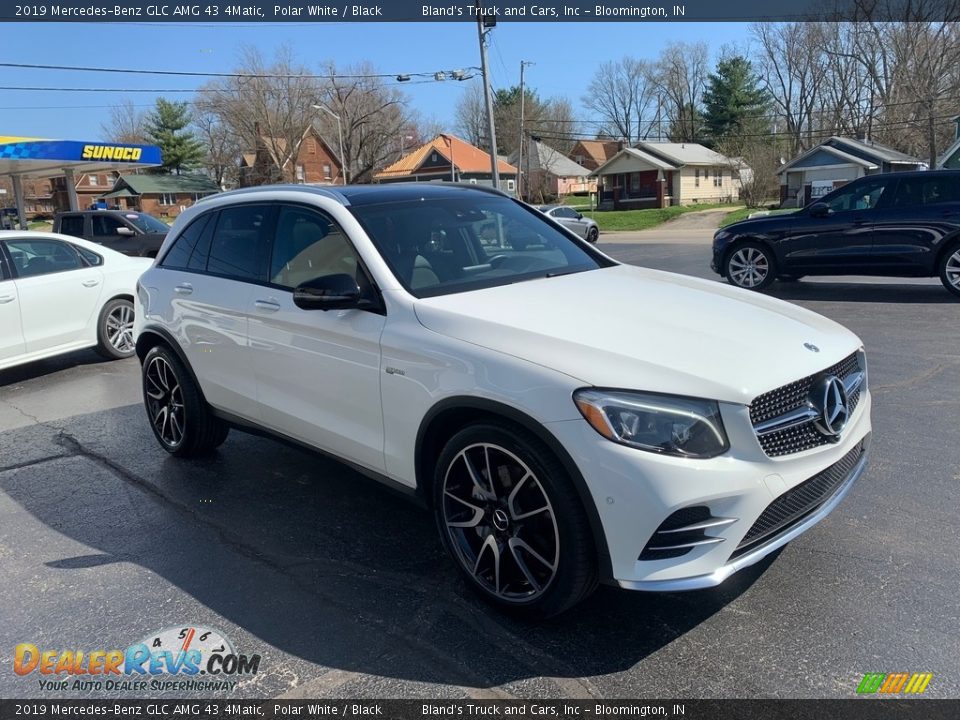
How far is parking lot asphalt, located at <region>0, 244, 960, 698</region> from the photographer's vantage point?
9.16 feet

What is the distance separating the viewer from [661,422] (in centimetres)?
265

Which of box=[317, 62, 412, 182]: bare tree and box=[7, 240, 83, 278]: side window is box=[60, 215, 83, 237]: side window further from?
box=[317, 62, 412, 182]: bare tree

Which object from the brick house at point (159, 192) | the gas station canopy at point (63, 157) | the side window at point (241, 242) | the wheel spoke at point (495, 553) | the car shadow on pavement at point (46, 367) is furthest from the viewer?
the brick house at point (159, 192)

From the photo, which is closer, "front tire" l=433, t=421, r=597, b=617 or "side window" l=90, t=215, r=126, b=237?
"front tire" l=433, t=421, r=597, b=617

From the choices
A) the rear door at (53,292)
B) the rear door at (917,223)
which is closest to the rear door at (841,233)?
the rear door at (917,223)

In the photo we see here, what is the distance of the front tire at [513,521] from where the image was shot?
9.18 ft

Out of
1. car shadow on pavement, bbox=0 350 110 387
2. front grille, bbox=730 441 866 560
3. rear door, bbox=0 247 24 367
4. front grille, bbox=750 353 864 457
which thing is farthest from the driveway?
front grille, bbox=750 353 864 457

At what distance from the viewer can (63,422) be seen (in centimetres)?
657

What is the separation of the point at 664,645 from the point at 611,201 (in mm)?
64886

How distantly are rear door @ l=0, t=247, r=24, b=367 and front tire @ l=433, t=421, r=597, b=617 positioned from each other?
6.57 metres

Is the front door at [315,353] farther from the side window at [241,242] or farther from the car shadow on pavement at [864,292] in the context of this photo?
the car shadow on pavement at [864,292]

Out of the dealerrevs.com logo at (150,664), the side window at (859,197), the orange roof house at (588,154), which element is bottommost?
the dealerrevs.com logo at (150,664)

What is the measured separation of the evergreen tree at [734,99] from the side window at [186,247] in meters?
77.9

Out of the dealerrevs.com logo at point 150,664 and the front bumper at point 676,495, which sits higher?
the front bumper at point 676,495
